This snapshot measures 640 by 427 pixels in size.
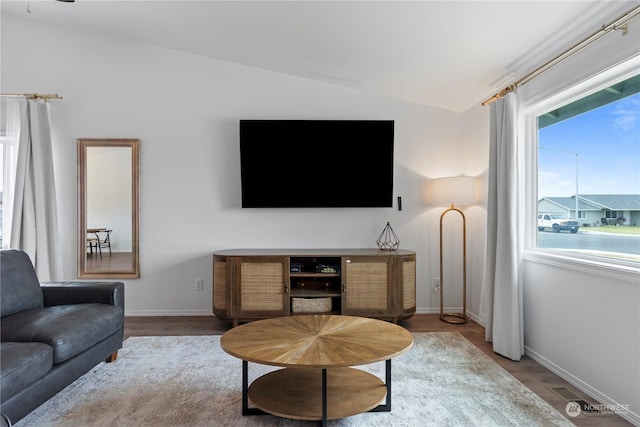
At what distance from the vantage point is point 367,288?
12.0 feet

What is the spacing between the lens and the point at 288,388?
214 centimetres

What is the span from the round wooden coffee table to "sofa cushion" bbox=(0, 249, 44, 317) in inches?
57.2

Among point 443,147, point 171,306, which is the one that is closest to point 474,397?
point 443,147

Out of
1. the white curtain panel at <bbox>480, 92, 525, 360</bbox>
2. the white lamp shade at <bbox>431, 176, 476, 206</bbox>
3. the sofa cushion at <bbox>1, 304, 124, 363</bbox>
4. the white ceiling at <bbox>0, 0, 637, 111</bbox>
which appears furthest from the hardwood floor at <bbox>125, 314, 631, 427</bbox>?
the white ceiling at <bbox>0, 0, 637, 111</bbox>

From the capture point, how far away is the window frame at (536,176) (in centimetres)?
219

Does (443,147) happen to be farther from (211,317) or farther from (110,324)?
(110,324)

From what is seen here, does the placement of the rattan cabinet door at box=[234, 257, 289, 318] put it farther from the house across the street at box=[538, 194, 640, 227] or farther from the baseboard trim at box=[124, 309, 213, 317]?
the house across the street at box=[538, 194, 640, 227]

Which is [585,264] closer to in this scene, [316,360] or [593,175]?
[593,175]

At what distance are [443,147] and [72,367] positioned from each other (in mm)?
3859

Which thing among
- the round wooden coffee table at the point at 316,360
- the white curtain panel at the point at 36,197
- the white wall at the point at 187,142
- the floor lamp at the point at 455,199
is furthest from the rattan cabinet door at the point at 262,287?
the white curtain panel at the point at 36,197

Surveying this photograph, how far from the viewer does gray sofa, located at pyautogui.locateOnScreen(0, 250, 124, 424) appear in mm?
1826

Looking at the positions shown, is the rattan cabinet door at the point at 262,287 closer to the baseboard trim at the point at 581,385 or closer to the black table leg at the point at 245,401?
the black table leg at the point at 245,401

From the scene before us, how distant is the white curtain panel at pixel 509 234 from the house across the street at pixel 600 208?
10.8 inches

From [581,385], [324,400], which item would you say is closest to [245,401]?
[324,400]
